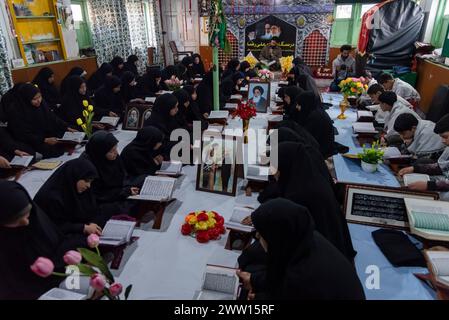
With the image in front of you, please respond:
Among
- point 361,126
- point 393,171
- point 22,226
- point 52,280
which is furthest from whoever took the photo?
point 361,126

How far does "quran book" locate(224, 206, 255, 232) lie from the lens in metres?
2.67

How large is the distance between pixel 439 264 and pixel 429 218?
1.46ft

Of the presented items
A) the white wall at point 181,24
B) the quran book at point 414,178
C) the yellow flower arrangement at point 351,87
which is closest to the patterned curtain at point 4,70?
the yellow flower arrangement at point 351,87

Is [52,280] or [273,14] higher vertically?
[273,14]

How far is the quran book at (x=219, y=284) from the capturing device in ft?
6.90

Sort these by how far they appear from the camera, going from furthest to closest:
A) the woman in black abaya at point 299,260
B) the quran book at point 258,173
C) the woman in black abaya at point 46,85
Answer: the woman in black abaya at point 46,85 < the quran book at point 258,173 < the woman in black abaya at point 299,260

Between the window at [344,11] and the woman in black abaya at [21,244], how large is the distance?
11.4m

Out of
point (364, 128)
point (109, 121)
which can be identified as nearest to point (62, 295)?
point (109, 121)

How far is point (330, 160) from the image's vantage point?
431 centimetres

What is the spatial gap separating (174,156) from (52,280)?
8.09 feet

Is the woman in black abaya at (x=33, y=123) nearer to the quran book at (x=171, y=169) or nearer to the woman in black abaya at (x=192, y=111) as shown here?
the quran book at (x=171, y=169)
